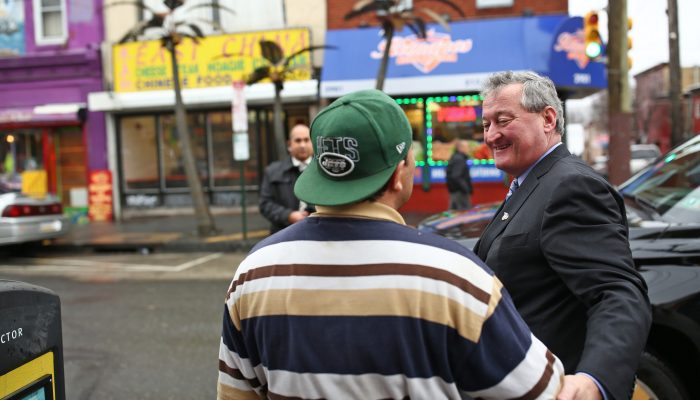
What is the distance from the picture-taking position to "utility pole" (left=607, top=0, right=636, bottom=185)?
9.34 m

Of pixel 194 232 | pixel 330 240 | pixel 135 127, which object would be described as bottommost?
pixel 194 232

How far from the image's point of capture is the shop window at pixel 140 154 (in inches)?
651

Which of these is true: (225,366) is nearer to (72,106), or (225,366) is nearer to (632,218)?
(632,218)

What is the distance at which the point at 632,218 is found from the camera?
10.9ft

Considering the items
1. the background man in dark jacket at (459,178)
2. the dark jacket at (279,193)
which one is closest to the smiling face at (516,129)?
the dark jacket at (279,193)

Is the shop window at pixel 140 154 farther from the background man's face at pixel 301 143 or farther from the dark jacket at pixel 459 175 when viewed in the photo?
the background man's face at pixel 301 143

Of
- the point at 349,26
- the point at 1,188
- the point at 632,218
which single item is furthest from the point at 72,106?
the point at 632,218

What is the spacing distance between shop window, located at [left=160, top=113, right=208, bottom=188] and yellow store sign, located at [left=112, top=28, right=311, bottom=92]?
1170 mm

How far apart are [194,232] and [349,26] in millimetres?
6264

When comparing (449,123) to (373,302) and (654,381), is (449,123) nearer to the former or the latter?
(654,381)

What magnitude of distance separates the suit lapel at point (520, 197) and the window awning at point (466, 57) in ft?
36.1

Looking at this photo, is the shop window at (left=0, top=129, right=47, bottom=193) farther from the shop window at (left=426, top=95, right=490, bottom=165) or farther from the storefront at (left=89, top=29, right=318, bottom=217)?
the shop window at (left=426, top=95, right=490, bottom=165)

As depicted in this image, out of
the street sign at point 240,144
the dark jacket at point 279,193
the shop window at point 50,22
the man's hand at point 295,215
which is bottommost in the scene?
the man's hand at point 295,215

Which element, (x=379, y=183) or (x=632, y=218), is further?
(x=632, y=218)
